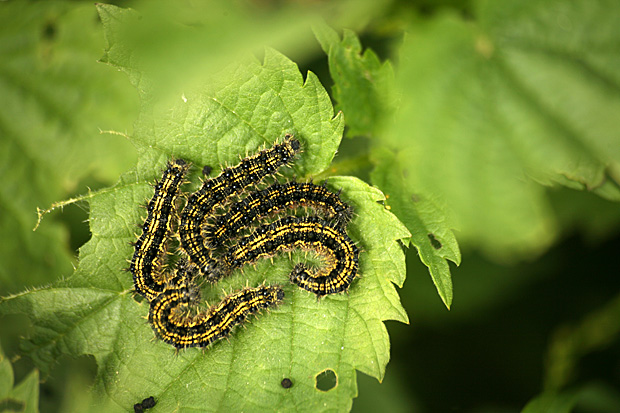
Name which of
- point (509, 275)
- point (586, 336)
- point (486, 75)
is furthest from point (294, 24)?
point (586, 336)

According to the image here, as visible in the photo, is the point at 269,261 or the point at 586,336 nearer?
the point at 269,261

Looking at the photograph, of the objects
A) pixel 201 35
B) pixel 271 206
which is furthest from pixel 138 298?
pixel 201 35

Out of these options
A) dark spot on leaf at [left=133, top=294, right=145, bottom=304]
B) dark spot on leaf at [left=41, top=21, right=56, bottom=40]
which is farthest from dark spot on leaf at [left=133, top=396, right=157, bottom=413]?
dark spot on leaf at [left=41, top=21, right=56, bottom=40]

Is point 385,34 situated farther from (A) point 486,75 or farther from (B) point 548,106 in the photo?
(B) point 548,106

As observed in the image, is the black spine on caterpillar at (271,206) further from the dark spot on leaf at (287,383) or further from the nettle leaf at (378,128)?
the dark spot on leaf at (287,383)

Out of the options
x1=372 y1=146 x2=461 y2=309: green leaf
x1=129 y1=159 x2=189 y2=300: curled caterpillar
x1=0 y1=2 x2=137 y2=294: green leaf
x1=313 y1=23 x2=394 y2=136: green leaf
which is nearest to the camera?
x1=372 y1=146 x2=461 y2=309: green leaf

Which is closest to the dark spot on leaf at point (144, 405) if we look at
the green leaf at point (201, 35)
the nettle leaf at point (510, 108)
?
the green leaf at point (201, 35)

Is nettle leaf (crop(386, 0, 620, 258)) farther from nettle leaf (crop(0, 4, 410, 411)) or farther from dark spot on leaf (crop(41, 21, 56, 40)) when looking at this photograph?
dark spot on leaf (crop(41, 21, 56, 40))
